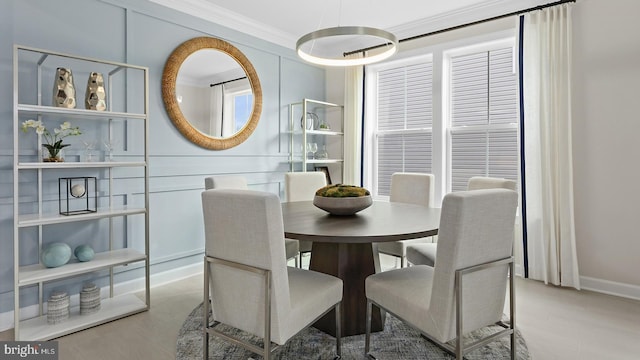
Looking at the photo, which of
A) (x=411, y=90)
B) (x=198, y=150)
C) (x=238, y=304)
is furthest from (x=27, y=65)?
(x=411, y=90)

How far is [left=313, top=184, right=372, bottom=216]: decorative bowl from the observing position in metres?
2.24

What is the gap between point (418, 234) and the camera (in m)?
1.83

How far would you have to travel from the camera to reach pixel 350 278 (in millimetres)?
2238

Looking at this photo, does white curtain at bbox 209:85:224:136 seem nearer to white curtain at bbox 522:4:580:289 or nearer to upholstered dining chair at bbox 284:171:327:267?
upholstered dining chair at bbox 284:171:327:267

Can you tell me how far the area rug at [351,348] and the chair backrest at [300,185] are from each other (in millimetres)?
1399

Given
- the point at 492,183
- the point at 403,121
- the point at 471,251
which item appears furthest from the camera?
the point at 403,121

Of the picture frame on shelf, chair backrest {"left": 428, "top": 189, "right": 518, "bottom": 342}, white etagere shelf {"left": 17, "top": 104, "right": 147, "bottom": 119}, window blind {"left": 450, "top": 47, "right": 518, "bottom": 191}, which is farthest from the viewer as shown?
the picture frame on shelf

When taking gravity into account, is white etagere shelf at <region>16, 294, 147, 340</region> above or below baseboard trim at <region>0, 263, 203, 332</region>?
below

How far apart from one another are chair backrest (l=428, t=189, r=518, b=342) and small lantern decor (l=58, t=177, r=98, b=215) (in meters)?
2.38

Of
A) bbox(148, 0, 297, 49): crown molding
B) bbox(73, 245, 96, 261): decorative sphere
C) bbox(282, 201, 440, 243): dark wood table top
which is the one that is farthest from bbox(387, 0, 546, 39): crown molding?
bbox(73, 245, 96, 261): decorative sphere

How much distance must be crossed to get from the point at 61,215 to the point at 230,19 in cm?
244

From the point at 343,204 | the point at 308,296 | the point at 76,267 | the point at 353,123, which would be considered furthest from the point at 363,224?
the point at 353,123

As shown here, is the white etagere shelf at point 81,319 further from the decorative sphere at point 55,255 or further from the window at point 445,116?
the window at point 445,116

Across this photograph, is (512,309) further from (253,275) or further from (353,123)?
(353,123)
